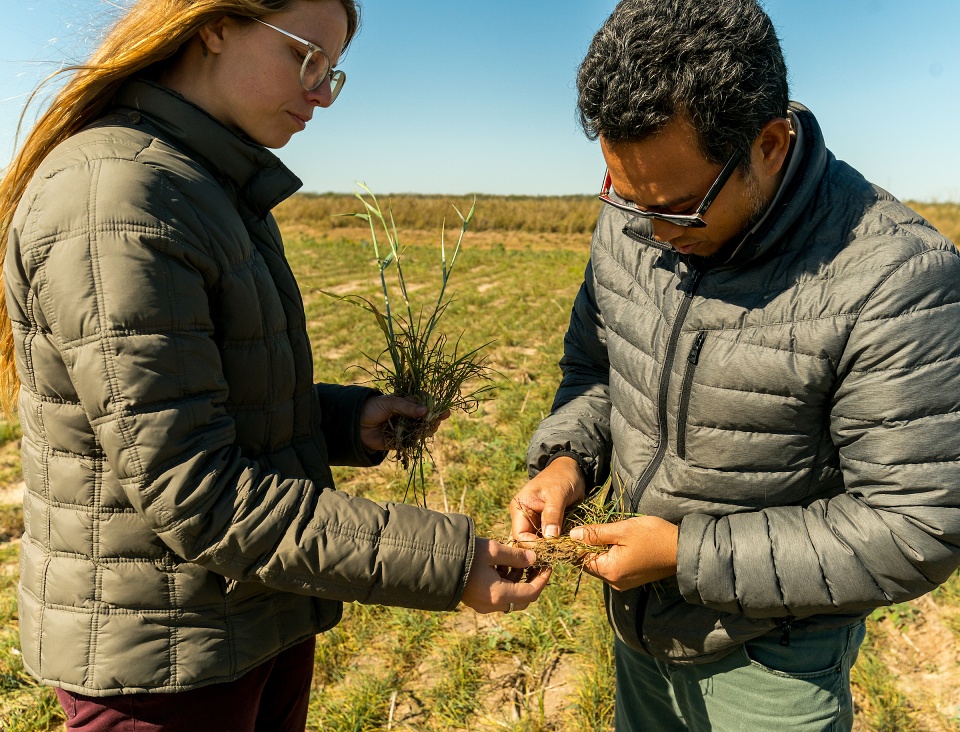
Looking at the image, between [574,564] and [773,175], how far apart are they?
0.87 meters

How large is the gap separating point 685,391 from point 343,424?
851 mm

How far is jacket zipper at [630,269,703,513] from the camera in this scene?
1362 millimetres

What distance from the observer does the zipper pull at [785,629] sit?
4.34ft

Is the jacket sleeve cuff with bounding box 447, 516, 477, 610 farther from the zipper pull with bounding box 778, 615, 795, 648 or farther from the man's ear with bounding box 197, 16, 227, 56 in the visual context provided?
the man's ear with bounding box 197, 16, 227, 56

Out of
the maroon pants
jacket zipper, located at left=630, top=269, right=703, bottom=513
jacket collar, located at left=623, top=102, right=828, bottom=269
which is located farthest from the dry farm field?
jacket collar, located at left=623, top=102, right=828, bottom=269

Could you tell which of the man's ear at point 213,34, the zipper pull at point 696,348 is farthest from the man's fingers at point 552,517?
the man's ear at point 213,34

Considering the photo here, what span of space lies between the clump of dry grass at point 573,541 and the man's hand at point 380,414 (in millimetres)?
432

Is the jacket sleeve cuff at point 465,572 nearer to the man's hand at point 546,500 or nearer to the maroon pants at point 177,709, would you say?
the man's hand at point 546,500

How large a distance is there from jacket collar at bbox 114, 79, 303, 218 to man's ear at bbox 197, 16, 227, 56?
0.10m

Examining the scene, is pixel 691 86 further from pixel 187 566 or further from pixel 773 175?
pixel 187 566

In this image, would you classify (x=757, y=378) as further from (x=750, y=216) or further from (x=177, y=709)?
(x=177, y=709)

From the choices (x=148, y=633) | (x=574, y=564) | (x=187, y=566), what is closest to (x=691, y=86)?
(x=574, y=564)

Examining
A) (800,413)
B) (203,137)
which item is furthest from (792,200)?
(203,137)

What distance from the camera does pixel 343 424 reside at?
1757 millimetres
